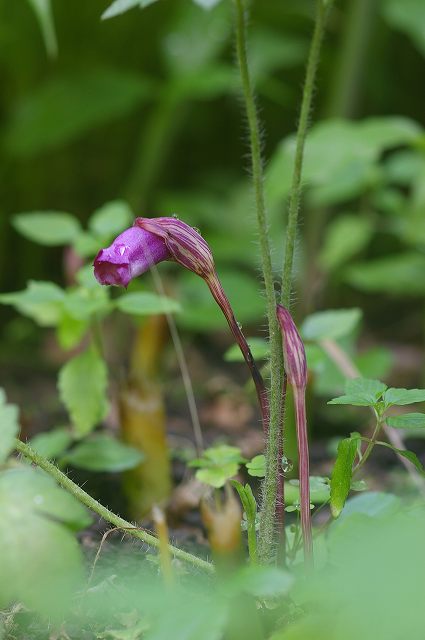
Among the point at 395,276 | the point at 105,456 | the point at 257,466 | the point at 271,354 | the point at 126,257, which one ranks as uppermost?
the point at 126,257

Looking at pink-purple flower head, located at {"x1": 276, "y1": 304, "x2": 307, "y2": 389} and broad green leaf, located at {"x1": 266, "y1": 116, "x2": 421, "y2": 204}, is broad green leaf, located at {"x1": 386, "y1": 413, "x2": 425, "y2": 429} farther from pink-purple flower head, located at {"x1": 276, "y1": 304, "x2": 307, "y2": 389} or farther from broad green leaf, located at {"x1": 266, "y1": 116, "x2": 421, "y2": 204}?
broad green leaf, located at {"x1": 266, "y1": 116, "x2": 421, "y2": 204}

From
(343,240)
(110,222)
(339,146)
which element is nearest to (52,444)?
(110,222)

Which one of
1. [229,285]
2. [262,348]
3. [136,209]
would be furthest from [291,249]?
[136,209]

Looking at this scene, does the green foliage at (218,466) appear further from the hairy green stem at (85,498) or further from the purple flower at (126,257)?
the purple flower at (126,257)

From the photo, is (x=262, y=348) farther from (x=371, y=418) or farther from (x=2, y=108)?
(x=2, y=108)

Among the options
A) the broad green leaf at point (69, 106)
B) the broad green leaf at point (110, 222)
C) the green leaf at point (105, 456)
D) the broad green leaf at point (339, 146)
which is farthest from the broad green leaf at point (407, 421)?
the broad green leaf at point (69, 106)

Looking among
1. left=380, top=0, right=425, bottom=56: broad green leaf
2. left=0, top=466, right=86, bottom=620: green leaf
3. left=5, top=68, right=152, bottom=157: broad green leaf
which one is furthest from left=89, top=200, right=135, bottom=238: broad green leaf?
left=380, top=0, right=425, bottom=56: broad green leaf

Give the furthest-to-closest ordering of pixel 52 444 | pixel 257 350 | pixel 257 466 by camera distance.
Answer: pixel 52 444, pixel 257 350, pixel 257 466

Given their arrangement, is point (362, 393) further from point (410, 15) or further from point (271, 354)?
point (410, 15)
